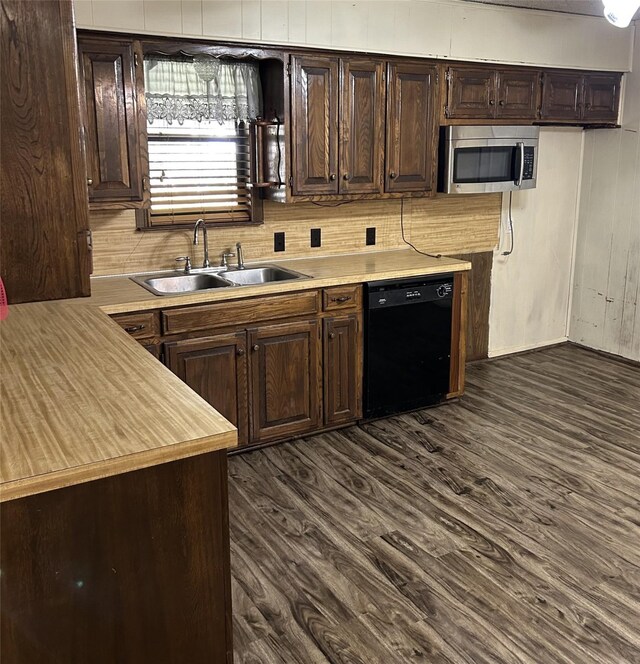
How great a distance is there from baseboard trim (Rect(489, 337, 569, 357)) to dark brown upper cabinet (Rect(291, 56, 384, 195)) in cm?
195

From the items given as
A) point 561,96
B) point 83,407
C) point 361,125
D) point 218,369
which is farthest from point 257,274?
point 561,96

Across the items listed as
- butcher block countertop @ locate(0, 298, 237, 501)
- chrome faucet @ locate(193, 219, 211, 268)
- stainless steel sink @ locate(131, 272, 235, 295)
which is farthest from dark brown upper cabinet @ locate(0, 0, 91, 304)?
chrome faucet @ locate(193, 219, 211, 268)

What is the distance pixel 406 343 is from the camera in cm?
417

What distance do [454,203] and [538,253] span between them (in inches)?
39.5

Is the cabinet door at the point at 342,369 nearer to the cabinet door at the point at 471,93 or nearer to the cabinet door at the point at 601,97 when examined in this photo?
the cabinet door at the point at 471,93

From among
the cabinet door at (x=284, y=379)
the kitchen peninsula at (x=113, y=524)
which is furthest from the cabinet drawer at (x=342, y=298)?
the kitchen peninsula at (x=113, y=524)

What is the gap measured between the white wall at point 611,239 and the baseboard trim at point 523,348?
0.59 feet

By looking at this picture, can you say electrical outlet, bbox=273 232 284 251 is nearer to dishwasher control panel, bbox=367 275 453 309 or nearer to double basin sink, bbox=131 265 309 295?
double basin sink, bbox=131 265 309 295

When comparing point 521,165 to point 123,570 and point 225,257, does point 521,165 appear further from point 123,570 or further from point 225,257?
point 123,570

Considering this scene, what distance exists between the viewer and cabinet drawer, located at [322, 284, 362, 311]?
3855 mm

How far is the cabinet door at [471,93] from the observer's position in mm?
4328

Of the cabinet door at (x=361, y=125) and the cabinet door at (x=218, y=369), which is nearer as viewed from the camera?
the cabinet door at (x=218, y=369)

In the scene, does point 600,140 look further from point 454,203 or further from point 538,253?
point 454,203

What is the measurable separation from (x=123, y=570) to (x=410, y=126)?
10.7 ft
